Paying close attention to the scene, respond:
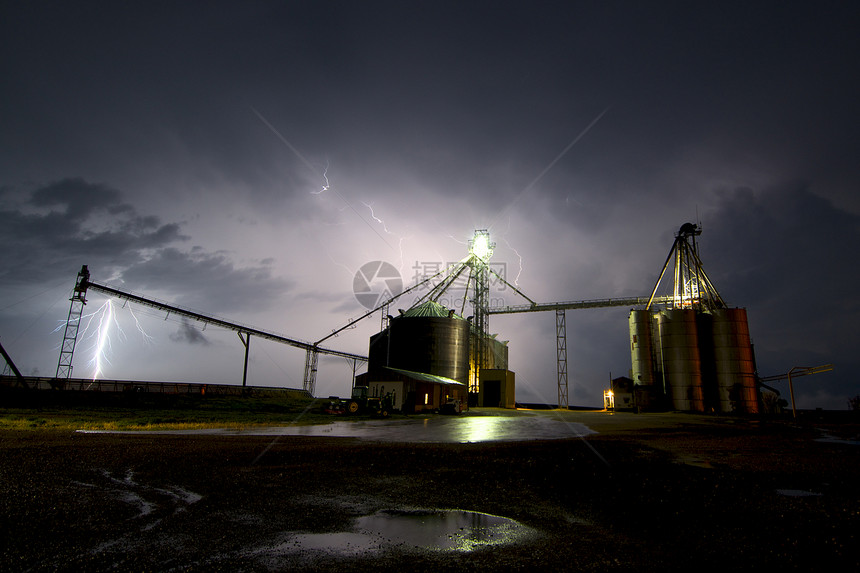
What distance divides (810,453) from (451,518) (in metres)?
14.8

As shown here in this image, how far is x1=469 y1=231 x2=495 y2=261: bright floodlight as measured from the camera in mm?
72938

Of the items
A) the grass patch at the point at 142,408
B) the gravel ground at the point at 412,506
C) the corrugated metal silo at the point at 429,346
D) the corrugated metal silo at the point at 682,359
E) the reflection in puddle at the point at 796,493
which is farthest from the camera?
the corrugated metal silo at the point at 429,346

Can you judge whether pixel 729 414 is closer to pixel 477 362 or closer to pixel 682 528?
pixel 477 362

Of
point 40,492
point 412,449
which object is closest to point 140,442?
point 40,492

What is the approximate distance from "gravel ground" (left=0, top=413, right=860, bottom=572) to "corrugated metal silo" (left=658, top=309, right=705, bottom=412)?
41.7 m

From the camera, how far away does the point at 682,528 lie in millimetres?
5488

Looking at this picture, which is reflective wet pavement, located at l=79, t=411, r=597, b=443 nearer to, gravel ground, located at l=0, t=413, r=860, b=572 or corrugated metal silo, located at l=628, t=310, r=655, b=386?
gravel ground, located at l=0, t=413, r=860, b=572

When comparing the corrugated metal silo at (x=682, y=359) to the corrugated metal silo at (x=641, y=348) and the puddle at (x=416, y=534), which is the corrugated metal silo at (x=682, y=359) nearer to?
the corrugated metal silo at (x=641, y=348)

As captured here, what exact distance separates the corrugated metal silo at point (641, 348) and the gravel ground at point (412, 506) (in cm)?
4555

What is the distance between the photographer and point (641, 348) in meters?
55.3

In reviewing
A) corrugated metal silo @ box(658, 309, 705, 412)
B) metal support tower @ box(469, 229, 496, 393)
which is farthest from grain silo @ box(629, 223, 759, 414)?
metal support tower @ box(469, 229, 496, 393)

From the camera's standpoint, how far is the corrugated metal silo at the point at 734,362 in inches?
1855

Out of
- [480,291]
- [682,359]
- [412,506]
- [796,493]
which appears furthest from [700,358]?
[412,506]

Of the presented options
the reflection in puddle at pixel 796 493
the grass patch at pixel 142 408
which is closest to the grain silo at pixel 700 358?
the grass patch at pixel 142 408
